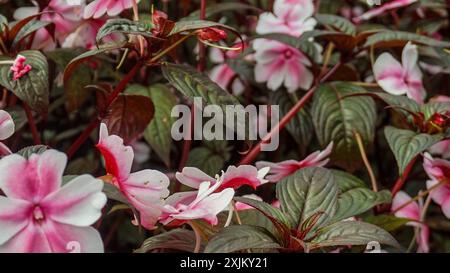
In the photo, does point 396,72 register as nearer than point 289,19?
Result: Yes

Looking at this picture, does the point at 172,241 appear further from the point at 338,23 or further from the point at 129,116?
the point at 338,23

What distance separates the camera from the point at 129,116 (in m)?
1.17

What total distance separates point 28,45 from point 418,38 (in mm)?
644

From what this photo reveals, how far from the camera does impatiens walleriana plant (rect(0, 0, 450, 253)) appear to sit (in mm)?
816

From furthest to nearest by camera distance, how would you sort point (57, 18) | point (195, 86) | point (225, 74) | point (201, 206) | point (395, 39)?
point (225, 74), point (57, 18), point (395, 39), point (195, 86), point (201, 206)

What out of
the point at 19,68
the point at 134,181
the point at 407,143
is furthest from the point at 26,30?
the point at 407,143

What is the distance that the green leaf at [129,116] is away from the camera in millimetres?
1158

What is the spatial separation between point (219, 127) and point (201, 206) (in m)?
0.51

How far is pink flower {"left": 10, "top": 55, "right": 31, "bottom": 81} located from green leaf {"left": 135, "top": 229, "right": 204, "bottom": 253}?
0.94 ft

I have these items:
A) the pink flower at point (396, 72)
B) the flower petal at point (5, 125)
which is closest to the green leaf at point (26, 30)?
the flower petal at point (5, 125)

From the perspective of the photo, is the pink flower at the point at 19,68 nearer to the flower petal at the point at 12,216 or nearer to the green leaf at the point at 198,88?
the green leaf at the point at 198,88

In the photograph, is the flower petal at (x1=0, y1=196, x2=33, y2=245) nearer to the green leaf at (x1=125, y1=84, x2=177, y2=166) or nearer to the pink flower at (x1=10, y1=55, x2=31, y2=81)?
the pink flower at (x1=10, y1=55, x2=31, y2=81)

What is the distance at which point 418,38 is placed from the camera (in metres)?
1.27
